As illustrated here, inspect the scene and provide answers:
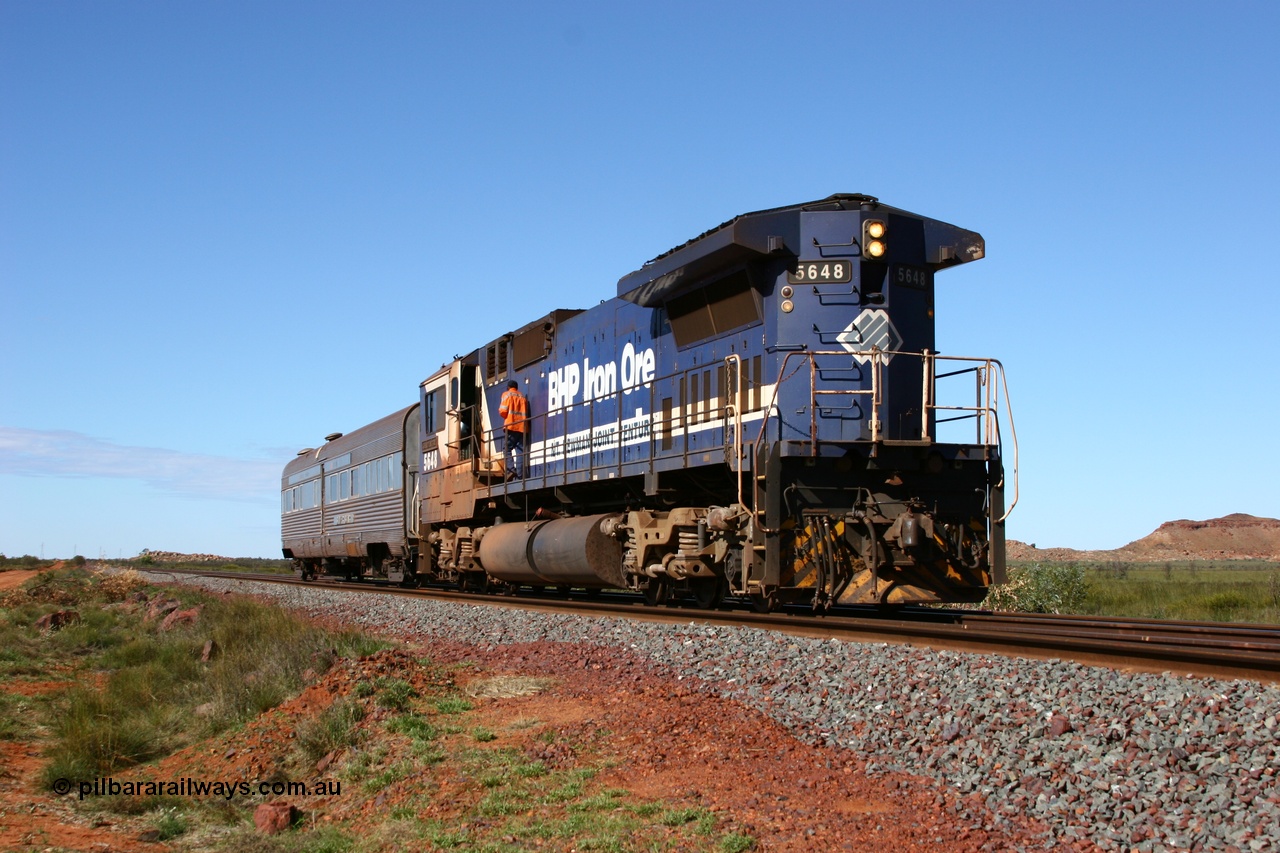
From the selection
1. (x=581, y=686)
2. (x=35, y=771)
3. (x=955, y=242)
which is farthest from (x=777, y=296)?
(x=35, y=771)

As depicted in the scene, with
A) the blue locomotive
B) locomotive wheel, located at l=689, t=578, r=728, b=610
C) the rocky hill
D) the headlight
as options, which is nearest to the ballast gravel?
the blue locomotive

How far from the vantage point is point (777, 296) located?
11.5 metres

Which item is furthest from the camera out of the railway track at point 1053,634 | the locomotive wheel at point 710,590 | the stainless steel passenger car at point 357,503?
the stainless steel passenger car at point 357,503

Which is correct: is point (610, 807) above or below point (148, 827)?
above

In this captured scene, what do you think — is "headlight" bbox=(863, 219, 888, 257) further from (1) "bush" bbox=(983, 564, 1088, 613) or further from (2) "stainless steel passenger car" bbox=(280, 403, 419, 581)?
(2) "stainless steel passenger car" bbox=(280, 403, 419, 581)

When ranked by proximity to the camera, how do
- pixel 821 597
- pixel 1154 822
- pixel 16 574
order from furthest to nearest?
pixel 16 574, pixel 821 597, pixel 1154 822

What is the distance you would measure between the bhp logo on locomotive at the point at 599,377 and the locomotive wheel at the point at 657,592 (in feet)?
7.95

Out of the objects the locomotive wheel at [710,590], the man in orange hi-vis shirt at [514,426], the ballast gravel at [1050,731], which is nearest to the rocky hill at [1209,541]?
the man in orange hi-vis shirt at [514,426]

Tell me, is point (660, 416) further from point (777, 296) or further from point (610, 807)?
point (610, 807)

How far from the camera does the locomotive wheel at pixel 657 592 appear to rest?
13375 mm

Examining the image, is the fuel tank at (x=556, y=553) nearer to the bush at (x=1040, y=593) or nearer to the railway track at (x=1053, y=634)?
the railway track at (x=1053, y=634)

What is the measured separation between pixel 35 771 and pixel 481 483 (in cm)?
954
